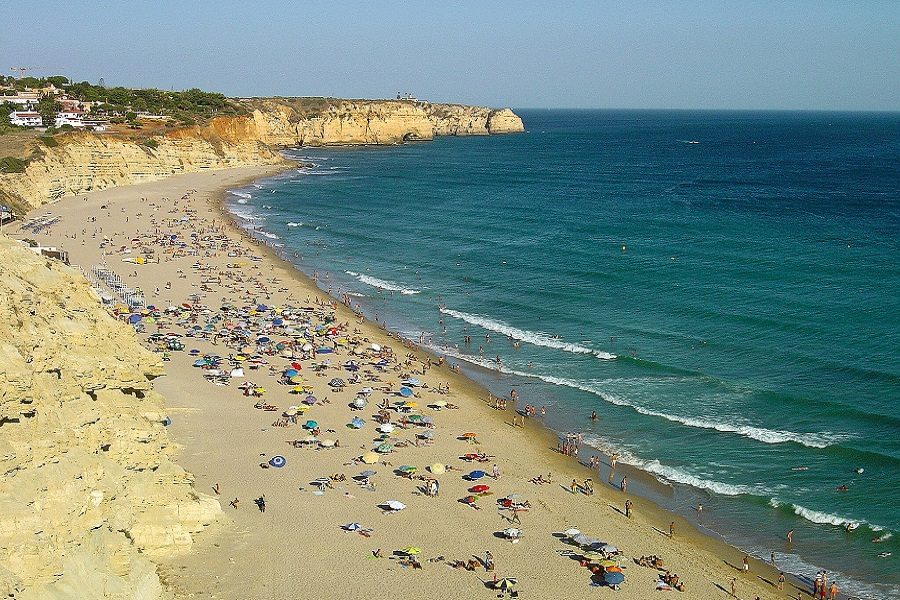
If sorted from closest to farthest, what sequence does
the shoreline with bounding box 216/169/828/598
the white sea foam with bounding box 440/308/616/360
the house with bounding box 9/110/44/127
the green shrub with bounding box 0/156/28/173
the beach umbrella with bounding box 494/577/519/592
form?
the beach umbrella with bounding box 494/577/519/592, the shoreline with bounding box 216/169/828/598, the white sea foam with bounding box 440/308/616/360, the green shrub with bounding box 0/156/28/173, the house with bounding box 9/110/44/127

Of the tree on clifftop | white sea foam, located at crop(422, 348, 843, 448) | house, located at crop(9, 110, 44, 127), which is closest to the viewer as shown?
white sea foam, located at crop(422, 348, 843, 448)

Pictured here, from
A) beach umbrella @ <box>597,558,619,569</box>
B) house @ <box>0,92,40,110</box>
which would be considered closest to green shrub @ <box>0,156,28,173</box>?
house @ <box>0,92,40,110</box>

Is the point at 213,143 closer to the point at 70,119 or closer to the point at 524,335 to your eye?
the point at 70,119

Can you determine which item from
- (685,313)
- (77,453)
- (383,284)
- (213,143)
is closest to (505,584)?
(77,453)

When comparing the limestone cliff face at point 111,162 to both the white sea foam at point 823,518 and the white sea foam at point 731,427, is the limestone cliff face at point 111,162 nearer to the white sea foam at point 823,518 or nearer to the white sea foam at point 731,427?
the white sea foam at point 731,427

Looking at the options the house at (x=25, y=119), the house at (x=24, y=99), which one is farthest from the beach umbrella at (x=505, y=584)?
the house at (x=24, y=99)

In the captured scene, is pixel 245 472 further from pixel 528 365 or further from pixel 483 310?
pixel 483 310

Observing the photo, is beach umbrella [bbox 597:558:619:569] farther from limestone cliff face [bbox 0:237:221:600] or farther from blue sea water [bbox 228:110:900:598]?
limestone cliff face [bbox 0:237:221:600]

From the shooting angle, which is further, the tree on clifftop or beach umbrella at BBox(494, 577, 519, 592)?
the tree on clifftop
